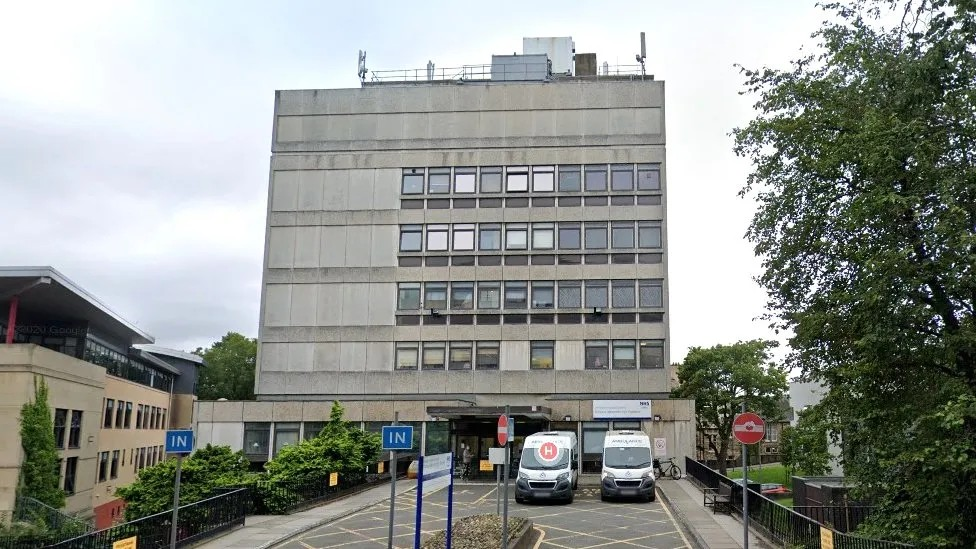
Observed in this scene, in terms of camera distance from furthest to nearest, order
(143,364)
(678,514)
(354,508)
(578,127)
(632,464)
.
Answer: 1. (143,364)
2. (578,127)
3. (632,464)
4. (354,508)
5. (678,514)

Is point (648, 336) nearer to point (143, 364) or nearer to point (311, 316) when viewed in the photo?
point (311, 316)

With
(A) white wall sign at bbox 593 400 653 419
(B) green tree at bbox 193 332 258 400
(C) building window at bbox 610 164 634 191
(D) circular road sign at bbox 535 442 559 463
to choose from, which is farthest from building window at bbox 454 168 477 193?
(B) green tree at bbox 193 332 258 400

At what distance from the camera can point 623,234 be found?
48.4 metres

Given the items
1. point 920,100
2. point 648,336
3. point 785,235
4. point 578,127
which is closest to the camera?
point 920,100

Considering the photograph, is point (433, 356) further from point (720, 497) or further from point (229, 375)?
point (229, 375)

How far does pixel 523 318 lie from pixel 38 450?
2573cm

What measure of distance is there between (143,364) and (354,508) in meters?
39.5

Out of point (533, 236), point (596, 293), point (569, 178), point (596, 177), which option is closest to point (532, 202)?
point (533, 236)

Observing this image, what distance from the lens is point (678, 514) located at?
26047mm

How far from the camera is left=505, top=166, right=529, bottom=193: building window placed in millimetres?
50031

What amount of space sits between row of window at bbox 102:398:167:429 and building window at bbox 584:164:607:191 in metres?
30.8

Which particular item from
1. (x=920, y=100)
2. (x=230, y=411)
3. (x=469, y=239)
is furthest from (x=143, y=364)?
(x=920, y=100)

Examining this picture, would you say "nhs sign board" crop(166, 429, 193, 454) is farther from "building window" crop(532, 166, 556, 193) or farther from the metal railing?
"building window" crop(532, 166, 556, 193)

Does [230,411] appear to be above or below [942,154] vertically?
below
